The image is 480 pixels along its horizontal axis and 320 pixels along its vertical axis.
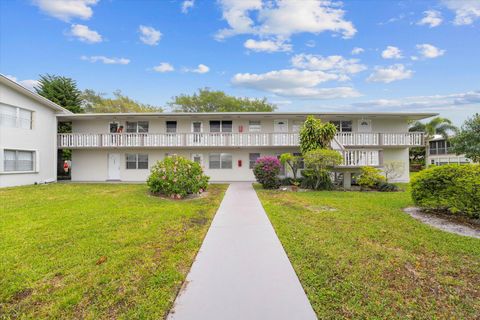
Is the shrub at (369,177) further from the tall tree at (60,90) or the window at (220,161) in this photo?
the tall tree at (60,90)

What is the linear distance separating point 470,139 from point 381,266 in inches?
570

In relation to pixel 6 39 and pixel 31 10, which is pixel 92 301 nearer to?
pixel 31 10

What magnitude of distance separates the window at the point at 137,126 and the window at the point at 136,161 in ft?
6.24

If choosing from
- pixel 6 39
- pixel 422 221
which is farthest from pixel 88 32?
pixel 422 221

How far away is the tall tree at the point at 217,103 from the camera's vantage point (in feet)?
112

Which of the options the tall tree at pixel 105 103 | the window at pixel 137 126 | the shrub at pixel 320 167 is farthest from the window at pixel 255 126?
the tall tree at pixel 105 103

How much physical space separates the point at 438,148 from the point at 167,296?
39.4 meters

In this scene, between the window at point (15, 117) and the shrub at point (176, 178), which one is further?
the window at point (15, 117)

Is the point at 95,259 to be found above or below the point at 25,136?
below

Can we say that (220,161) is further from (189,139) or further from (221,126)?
(189,139)

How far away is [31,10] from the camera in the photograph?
496 inches

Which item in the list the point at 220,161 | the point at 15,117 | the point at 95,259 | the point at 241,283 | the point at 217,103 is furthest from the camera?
the point at 217,103

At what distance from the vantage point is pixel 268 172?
42.1ft

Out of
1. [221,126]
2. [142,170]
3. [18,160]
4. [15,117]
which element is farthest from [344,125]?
[18,160]
